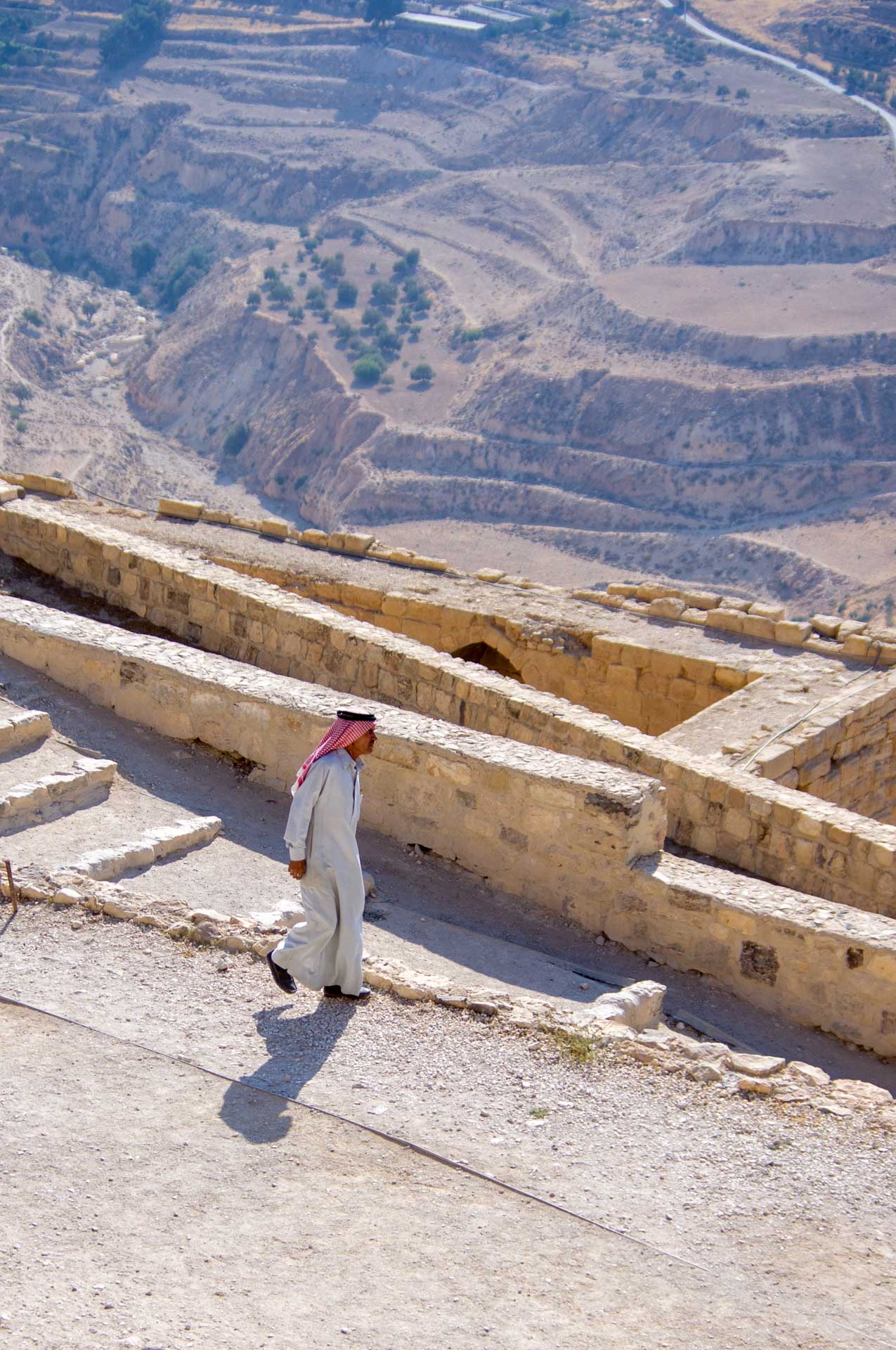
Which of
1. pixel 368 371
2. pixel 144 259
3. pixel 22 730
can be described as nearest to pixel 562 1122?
pixel 22 730

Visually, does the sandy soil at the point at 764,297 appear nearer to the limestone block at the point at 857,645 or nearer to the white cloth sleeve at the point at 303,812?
the limestone block at the point at 857,645

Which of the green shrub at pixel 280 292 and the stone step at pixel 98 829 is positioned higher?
the stone step at pixel 98 829

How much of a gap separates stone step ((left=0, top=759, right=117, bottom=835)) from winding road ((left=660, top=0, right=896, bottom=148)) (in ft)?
212

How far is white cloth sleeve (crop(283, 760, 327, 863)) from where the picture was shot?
533cm

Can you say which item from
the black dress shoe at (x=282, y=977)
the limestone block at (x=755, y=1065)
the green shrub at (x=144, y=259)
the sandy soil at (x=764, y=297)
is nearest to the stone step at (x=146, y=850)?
the black dress shoe at (x=282, y=977)

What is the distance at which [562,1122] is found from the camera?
4.70 metres

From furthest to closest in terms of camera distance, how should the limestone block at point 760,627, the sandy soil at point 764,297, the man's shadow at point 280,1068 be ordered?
the sandy soil at point 764,297 → the limestone block at point 760,627 → the man's shadow at point 280,1068

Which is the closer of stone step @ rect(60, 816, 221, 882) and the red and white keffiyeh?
the red and white keffiyeh

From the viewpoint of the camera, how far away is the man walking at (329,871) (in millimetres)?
5320

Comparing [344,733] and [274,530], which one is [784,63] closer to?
[274,530]

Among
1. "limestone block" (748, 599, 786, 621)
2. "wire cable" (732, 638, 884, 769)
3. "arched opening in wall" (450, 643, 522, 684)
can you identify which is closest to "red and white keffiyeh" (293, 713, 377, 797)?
"wire cable" (732, 638, 884, 769)

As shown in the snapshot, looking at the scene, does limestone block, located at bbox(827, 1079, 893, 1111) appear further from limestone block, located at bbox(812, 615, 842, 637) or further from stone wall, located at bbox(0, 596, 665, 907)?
limestone block, located at bbox(812, 615, 842, 637)

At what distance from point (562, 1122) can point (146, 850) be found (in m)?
2.67

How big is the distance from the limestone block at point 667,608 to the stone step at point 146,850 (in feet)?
23.4
